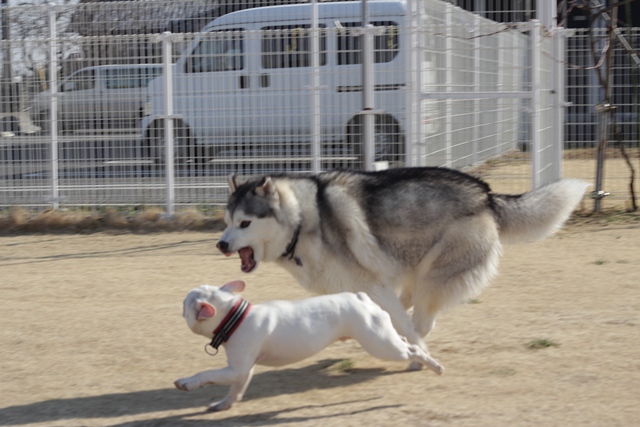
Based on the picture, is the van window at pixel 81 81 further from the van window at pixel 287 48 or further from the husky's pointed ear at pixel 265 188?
the husky's pointed ear at pixel 265 188

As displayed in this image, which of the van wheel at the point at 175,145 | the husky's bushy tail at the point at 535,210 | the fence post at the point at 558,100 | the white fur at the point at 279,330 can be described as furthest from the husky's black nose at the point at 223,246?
the fence post at the point at 558,100

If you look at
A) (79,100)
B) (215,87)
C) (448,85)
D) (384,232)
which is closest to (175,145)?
(215,87)

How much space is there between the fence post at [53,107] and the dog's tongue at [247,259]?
700 centimetres

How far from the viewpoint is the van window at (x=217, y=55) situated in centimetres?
1140

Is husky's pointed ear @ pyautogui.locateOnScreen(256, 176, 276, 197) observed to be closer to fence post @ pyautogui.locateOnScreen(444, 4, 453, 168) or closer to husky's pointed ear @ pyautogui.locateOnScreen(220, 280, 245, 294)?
husky's pointed ear @ pyautogui.locateOnScreen(220, 280, 245, 294)

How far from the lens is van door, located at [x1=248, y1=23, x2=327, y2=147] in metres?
11.3

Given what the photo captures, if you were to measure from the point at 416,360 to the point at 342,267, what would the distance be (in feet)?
2.51

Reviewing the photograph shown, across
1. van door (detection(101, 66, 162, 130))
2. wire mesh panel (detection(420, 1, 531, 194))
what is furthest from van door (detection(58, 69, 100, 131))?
wire mesh panel (detection(420, 1, 531, 194))

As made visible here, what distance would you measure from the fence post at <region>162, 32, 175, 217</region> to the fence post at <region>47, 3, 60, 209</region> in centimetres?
148

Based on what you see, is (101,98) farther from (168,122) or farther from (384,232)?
(384,232)

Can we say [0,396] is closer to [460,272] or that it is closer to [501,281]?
[460,272]

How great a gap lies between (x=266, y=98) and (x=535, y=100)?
3326 millimetres

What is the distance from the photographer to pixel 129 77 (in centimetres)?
1154

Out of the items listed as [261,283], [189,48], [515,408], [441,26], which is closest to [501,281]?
[261,283]
